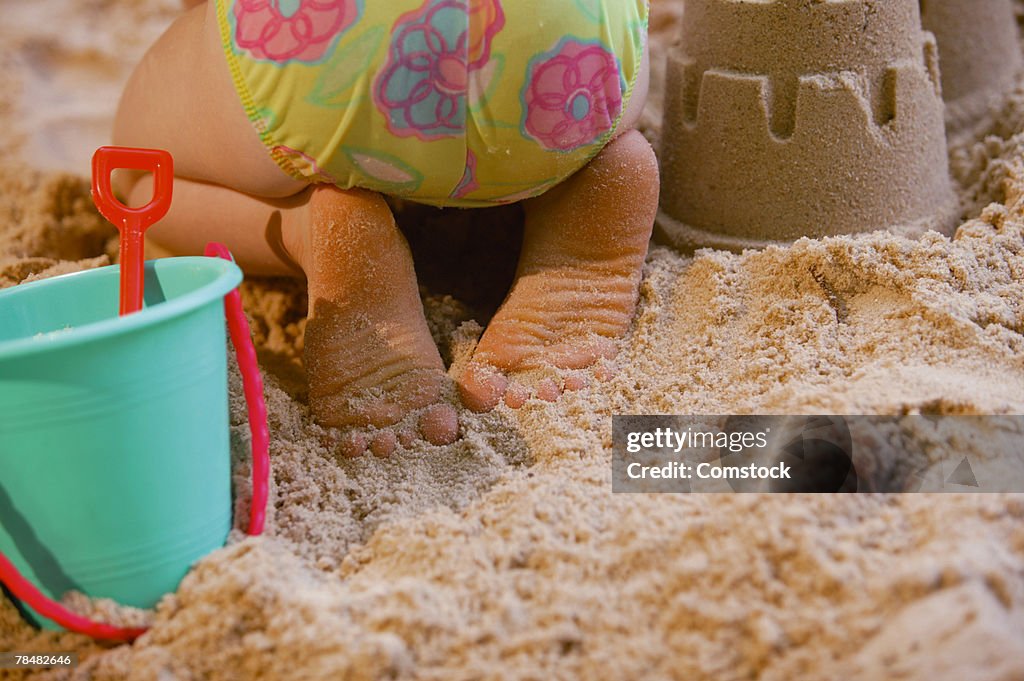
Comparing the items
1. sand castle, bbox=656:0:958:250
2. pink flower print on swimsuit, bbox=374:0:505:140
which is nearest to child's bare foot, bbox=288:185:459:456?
pink flower print on swimsuit, bbox=374:0:505:140

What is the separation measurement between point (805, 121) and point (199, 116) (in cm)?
79

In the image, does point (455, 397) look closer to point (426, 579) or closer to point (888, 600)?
point (426, 579)

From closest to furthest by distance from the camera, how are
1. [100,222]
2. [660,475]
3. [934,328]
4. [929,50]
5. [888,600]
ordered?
[888,600] → [660,475] → [934,328] → [929,50] → [100,222]

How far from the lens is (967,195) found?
1.35 m

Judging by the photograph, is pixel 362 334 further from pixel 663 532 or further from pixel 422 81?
pixel 663 532

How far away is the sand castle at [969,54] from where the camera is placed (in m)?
1.49

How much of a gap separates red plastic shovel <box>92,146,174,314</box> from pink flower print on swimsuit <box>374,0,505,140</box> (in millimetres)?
235

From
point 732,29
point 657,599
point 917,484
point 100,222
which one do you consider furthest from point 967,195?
point 100,222

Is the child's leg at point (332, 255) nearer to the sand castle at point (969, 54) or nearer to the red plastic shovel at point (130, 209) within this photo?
the red plastic shovel at point (130, 209)

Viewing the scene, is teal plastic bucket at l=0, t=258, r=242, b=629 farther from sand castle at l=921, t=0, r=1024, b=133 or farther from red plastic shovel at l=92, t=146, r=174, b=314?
sand castle at l=921, t=0, r=1024, b=133

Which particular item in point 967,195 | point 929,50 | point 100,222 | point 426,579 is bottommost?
point 426,579

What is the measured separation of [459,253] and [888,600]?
2.89ft

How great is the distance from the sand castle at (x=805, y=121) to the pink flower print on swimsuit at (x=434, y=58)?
455 millimetres

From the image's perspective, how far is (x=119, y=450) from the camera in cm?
69
